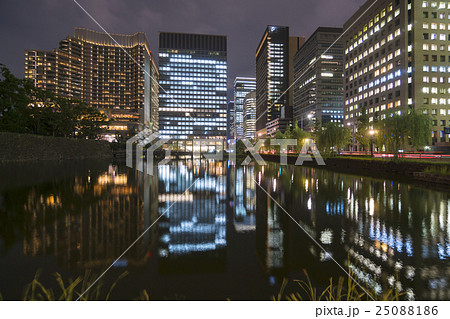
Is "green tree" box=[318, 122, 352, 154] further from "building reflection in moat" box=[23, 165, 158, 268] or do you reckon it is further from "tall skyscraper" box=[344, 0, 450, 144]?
"tall skyscraper" box=[344, 0, 450, 144]

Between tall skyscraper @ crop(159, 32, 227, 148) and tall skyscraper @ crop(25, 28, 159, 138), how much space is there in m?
18.3

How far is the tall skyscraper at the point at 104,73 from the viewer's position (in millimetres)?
158125

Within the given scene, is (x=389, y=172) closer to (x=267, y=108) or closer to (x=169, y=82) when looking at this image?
(x=169, y=82)

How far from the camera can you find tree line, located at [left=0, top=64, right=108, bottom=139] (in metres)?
34.9

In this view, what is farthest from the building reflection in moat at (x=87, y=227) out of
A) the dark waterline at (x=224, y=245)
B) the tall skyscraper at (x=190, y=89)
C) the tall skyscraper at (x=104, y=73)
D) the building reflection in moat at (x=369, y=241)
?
the tall skyscraper at (x=104, y=73)

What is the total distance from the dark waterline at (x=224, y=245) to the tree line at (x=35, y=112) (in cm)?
3540

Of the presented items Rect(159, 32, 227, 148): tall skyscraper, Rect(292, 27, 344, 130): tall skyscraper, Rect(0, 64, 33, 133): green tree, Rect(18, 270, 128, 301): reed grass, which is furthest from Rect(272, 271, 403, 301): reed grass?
Rect(159, 32, 227, 148): tall skyscraper

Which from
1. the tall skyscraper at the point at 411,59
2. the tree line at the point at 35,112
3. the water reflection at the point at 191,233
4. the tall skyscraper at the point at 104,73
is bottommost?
the water reflection at the point at 191,233

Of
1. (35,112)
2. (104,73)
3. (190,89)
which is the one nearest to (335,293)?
(35,112)

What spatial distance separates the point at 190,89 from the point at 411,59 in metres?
117

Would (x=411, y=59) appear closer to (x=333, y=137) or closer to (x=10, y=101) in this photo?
(x=333, y=137)

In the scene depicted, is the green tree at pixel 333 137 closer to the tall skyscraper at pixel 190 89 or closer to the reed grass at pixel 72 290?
the reed grass at pixel 72 290

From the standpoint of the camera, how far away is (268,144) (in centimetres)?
7931

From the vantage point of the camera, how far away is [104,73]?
7003 inches
